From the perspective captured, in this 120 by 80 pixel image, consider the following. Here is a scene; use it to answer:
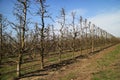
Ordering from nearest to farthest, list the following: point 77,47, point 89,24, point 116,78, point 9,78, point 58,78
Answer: point 116,78 → point 58,78 → point 9,78 → point 89,24 → point 77,47

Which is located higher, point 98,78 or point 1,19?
point 1,19

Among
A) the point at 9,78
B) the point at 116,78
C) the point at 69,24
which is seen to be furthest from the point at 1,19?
the point at 116,78

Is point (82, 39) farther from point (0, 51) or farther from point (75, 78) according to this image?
point (75, 78)

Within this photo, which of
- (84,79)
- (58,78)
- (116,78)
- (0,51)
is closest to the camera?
(116,78)

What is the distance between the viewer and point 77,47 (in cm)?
5362

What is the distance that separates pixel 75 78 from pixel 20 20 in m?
8.11

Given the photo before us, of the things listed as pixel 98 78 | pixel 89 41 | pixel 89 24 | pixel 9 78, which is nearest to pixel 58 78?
pixel 98 78

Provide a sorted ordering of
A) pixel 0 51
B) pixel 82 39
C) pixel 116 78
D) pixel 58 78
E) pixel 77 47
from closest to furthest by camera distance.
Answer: pixel 116 78, pixel 58 78, pixel 0 51, pixel 82 39, pixel 77 47

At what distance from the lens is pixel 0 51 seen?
2969 centimetres

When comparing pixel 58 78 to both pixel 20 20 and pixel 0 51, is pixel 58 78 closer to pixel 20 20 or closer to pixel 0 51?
pixel 20 20

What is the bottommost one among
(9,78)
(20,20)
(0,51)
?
(9,78)

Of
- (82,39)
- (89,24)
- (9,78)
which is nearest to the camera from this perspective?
(9,78)

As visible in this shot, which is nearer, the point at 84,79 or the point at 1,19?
the point at 84,79

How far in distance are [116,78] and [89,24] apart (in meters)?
33.9
